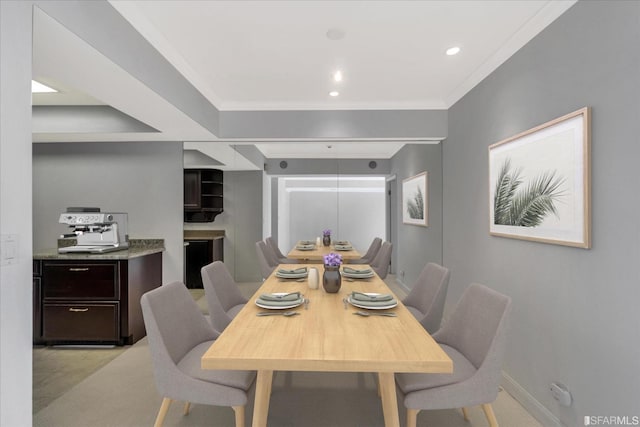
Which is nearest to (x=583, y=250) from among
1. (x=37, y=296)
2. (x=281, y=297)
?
(x=281, y=297)

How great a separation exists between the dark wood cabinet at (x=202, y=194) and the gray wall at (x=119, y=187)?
3.7 inches

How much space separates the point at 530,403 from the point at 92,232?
13.6 feet

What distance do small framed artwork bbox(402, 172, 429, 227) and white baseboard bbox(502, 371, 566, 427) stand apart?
1940mm

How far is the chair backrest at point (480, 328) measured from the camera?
1.48 metres

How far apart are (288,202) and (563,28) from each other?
3133 mm

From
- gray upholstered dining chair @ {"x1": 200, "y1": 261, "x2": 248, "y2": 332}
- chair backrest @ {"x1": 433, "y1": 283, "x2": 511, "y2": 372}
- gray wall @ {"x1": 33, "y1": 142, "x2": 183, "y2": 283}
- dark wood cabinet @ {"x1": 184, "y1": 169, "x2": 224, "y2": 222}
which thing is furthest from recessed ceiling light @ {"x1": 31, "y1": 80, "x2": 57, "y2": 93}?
chair backrest @ {"x1": 433, "y1": 283, "x2": 511, "y2": 372}

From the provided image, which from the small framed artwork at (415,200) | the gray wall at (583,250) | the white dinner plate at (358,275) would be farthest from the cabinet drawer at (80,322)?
the gray wall at (583,250)

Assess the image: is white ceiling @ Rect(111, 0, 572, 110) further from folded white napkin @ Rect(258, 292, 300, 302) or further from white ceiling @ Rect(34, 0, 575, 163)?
folded white napkin @ Rect(258, 292, 300, 302)

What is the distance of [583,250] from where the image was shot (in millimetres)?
1770

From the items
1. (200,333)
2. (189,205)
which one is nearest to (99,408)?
(200,333)

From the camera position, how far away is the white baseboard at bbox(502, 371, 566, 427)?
1.99 metres

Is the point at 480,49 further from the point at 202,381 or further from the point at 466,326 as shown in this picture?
the point at 202,381

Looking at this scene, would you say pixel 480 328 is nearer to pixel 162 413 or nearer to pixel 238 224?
pixel 162 413

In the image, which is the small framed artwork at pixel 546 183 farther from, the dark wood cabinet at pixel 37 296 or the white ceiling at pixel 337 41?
the dark wood cabinet at pixel 37 296
